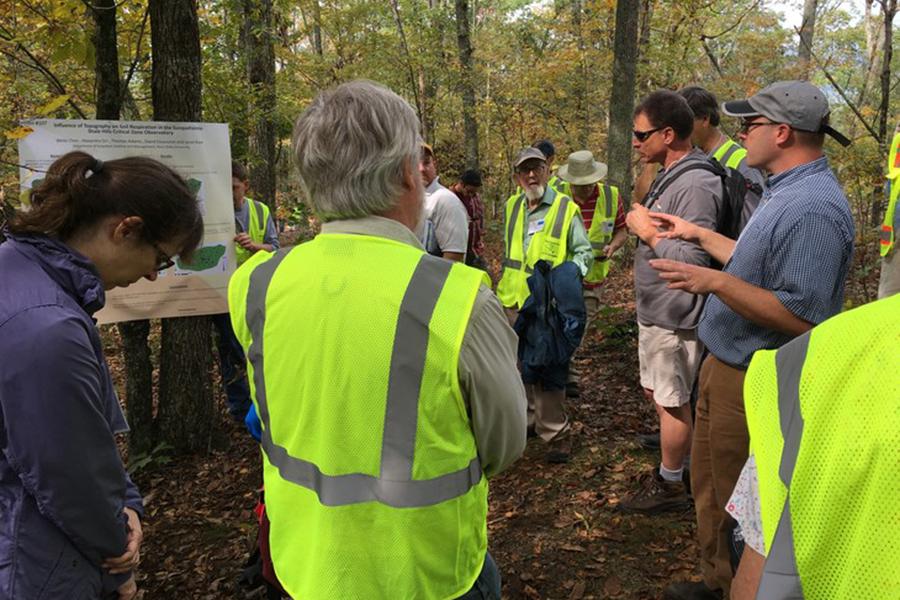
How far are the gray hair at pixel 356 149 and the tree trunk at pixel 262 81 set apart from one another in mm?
7900

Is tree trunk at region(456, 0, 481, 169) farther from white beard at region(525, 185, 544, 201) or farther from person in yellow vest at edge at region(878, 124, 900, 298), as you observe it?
person in yellow vest at edge at region(878, 124, 900, 298)

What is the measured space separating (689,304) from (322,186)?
2.54 metres

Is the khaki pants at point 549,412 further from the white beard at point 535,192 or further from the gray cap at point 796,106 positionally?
the gray cap at point 796,106

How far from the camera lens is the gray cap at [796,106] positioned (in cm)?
237

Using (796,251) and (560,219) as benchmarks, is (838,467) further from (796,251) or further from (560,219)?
(560,219)

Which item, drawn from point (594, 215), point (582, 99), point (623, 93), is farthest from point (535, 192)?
point (582, 99)

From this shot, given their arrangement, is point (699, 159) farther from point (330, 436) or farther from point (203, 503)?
point (203, 503)

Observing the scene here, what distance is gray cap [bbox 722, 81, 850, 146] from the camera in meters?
2.37

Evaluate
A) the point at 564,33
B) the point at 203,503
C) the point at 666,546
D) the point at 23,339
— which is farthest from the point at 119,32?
the point at 564,33

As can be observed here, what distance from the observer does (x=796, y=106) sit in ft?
7.81

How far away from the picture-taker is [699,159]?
3244 millimetres

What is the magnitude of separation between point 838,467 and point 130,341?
4725mm

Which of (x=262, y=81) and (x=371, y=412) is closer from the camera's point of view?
(x=371, y=412)

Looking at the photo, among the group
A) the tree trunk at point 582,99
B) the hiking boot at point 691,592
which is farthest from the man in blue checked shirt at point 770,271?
the tree trunk at point 582,99
